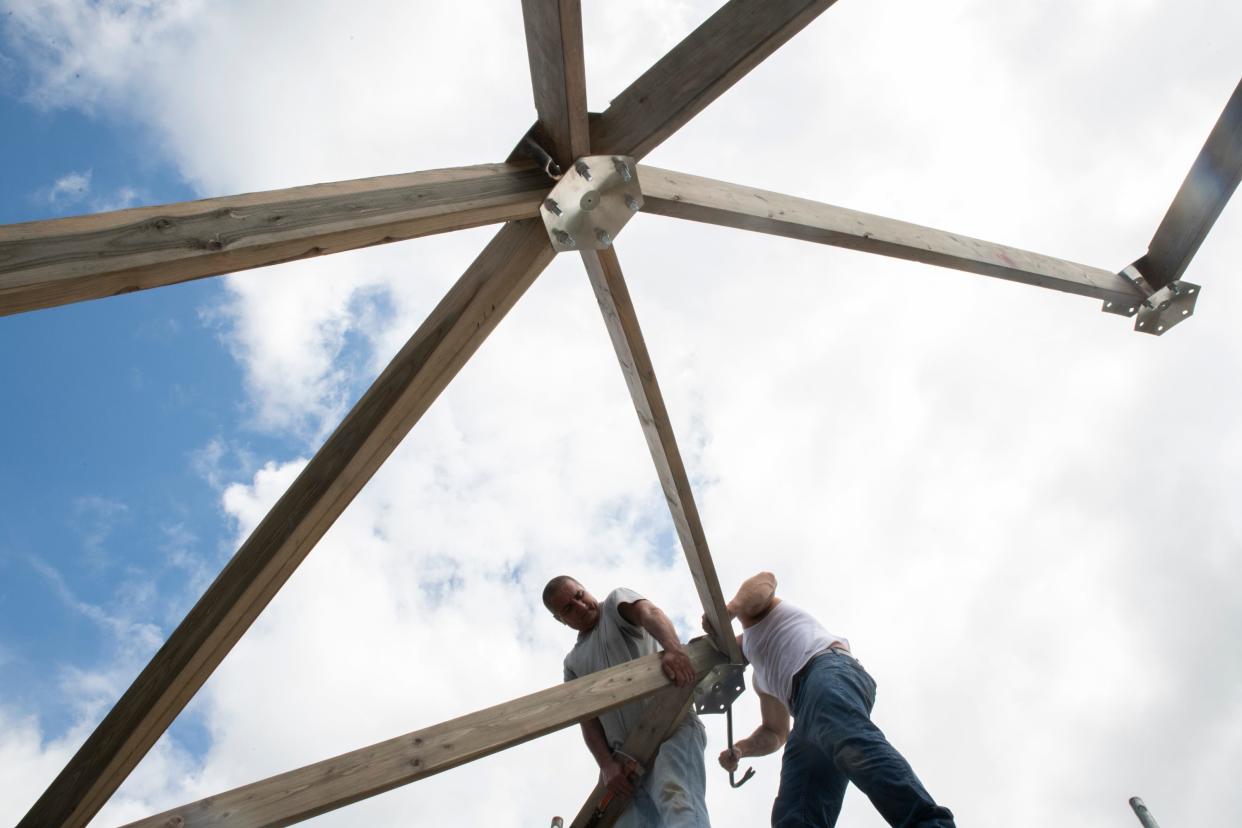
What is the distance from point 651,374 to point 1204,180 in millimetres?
1955

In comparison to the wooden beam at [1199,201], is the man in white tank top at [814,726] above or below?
below

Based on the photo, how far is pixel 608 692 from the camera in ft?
10.7

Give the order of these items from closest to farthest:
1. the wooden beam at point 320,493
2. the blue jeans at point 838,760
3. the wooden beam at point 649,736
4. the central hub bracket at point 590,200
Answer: the central hub bracket at point 590,200 → the wooden beam at point 320,493 → the blue jeans at point 838,760 → the wooden beam at point 649,736

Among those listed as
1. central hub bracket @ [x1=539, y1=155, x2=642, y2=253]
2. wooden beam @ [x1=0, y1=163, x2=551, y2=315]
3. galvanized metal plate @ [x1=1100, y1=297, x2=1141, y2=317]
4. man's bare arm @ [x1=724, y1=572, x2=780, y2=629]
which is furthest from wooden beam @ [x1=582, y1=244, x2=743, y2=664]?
galvanized metal plate @ [x1=1100, y1=297, x2=1141, y2=317]

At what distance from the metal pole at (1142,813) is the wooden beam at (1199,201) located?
2.28 m

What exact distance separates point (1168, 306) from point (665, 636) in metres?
2.15

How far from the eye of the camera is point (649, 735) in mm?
3480

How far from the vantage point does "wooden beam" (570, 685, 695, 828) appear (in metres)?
3.45

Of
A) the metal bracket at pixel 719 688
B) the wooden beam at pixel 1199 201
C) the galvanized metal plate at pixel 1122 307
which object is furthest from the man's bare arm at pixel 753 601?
the wooden beam at pixel 1199 201

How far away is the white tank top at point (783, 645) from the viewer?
3289 mm

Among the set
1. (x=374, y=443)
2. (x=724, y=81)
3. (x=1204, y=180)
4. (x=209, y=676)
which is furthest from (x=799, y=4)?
(x=209, y=676)

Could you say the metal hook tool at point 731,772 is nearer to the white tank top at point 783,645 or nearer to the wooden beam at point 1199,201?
the white tank top at point 783,645

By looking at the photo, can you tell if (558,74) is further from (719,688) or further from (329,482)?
(719,688)

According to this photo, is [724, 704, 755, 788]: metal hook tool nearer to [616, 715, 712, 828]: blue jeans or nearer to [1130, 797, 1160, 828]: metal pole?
[616, 715, 712, 828]: blue jeans
